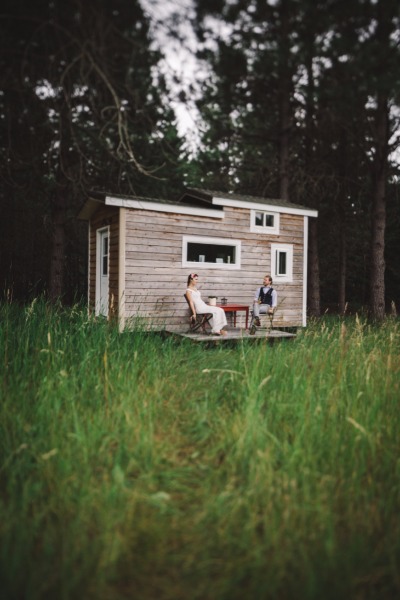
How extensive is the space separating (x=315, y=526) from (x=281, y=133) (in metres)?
13.8

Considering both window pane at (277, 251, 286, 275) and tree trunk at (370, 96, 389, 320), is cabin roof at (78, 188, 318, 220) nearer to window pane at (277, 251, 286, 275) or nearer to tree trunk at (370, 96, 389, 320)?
window pane at (277, 251, 286, 275)

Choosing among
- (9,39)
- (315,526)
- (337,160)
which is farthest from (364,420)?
(337,160)

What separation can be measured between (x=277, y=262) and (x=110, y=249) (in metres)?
4.78

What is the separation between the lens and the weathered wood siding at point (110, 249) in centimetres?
1008

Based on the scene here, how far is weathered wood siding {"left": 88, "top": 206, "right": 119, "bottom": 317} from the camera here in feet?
33.1

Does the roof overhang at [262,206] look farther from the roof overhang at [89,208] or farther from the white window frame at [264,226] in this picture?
the roof overhang at [89,208]

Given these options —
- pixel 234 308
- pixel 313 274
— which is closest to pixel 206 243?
pixel 234 308

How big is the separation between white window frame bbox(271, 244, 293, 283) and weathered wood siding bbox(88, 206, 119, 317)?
14.7 ft

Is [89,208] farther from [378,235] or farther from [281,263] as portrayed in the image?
[378,235]

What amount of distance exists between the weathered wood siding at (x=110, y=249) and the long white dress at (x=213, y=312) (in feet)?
5.99

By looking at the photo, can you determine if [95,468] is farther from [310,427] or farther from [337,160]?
[337,160]

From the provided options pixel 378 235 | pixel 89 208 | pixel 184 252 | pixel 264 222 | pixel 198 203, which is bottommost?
pixel 184 252

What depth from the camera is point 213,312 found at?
903 centimetres

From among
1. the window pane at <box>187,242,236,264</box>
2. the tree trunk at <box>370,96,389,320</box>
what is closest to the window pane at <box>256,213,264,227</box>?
the tree trunk at <box>370,96,389,320</box>
